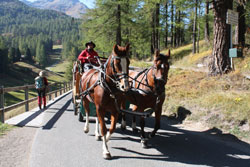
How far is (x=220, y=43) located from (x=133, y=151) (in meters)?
7.30

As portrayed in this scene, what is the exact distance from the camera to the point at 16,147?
17.0 feet

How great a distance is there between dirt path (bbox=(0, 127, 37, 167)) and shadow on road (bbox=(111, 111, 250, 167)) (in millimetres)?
2008

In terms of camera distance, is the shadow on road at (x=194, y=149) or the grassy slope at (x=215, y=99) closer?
the shadow on road at (x=194, y=149)

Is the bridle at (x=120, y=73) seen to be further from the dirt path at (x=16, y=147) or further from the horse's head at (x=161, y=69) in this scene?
the dirt path at (x=16, y=147)

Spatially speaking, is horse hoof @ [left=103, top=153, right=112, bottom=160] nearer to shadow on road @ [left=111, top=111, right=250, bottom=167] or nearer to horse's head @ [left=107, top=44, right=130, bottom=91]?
shadow on road @ [left=111, top=111, right=250, bottom=167]

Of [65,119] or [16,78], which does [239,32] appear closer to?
[65,119]

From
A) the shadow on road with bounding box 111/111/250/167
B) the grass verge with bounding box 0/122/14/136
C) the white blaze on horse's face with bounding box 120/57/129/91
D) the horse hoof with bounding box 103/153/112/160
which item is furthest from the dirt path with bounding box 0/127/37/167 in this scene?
the white blaze on horse's face with bounding box 120/57/129/91

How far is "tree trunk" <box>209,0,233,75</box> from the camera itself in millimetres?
9852

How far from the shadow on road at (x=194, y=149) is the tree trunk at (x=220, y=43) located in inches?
168

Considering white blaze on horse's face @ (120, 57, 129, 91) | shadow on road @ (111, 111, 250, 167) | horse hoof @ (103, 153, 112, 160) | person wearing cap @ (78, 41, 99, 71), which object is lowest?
shadow on road @ (111, 111, 250, 167)

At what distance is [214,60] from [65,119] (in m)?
7.12

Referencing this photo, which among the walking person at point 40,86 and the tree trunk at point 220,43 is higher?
the tree trunk at point 220,43

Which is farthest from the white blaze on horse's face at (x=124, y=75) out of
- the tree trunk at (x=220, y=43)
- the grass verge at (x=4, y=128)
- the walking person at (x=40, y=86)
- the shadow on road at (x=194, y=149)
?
the walking person at (x=40, y=86)

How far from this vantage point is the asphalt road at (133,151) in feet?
14.2
